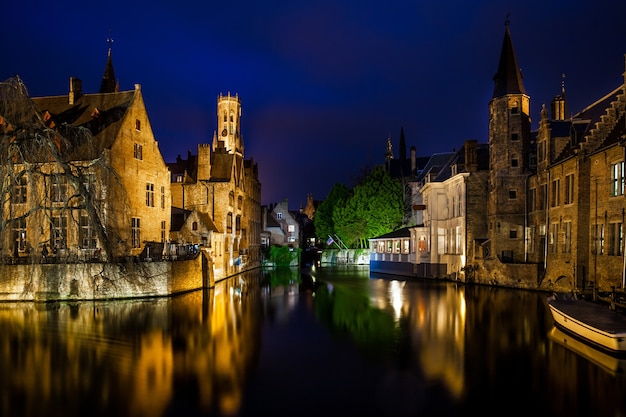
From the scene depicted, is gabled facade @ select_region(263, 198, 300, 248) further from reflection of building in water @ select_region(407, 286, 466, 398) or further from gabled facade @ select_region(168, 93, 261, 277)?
reflection of building in water @ select_region(407, 286, 466, 398)

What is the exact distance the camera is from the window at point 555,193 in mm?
31530

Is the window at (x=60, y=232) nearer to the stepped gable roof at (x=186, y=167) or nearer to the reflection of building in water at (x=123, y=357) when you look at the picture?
the reflection of building in water at (x=123, y=357)

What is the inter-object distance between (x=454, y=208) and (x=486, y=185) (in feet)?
Result: 12.9

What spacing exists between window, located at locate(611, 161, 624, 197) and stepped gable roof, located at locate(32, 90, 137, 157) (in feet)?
96.3

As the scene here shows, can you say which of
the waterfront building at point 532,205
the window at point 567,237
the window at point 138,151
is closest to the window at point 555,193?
the waterfront building at point 532,205

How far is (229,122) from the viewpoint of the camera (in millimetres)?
90250

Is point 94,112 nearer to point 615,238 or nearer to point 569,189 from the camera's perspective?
point 569,189

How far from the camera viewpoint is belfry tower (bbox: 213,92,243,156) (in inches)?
3511

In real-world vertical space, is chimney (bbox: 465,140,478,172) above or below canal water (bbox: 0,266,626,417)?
above

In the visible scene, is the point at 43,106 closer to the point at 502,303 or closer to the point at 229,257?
the point at 229,257

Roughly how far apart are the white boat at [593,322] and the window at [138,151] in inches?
1080

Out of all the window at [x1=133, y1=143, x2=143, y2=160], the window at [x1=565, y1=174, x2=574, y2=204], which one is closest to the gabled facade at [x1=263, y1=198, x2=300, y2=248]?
the window at [x1=133, y1=143, x2=143, y2=160]

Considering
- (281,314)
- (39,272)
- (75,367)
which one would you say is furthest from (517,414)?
(39,272)

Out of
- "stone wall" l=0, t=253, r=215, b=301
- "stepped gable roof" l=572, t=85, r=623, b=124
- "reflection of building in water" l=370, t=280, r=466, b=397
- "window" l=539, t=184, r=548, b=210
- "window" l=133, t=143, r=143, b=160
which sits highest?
"stepped gable roof" l=572, t=85, r=623, b=124
